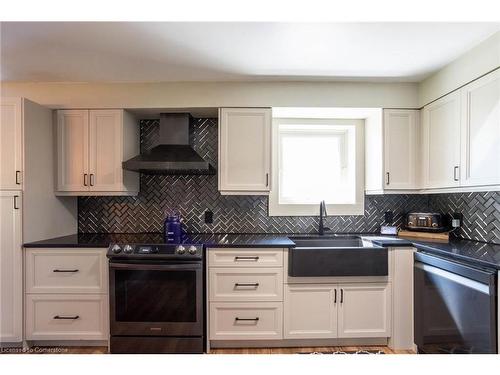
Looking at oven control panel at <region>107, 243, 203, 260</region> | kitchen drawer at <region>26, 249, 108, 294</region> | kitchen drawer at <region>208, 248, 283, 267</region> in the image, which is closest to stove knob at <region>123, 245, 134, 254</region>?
oven control panel at <region>107, 243, 203, 260</region>

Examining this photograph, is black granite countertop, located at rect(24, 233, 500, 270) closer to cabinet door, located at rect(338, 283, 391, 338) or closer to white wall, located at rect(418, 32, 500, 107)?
cabinet door, located at rect(338, 283, 391, 338)

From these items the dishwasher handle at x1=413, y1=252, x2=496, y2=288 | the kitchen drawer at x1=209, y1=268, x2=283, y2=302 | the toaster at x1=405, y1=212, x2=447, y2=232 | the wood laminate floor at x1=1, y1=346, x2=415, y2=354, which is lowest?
the wood laminate floor at x1=1, y1=346, x2=415, y2=354

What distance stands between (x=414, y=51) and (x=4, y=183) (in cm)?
321

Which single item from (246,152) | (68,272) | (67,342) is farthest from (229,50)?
(67,342)

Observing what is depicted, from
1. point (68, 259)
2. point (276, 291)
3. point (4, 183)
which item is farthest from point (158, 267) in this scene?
point (4, 183)

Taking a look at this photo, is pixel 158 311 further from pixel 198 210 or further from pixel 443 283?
pixel 443 283

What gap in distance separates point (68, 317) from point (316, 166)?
263 centimetres

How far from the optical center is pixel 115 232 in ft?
9.73

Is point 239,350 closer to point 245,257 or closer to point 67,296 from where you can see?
point 245,257

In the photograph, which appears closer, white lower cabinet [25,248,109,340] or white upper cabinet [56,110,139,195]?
white lower cabinet [25,248,109,340]

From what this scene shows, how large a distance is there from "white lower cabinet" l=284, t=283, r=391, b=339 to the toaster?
682 mm

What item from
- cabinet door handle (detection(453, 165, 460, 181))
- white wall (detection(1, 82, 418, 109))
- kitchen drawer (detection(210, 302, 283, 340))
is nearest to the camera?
cabinet door handle (detection(453, 165, 460, 181))

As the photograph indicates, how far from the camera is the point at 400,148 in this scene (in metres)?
2.69

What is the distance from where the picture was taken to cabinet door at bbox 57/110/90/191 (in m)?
2.66
